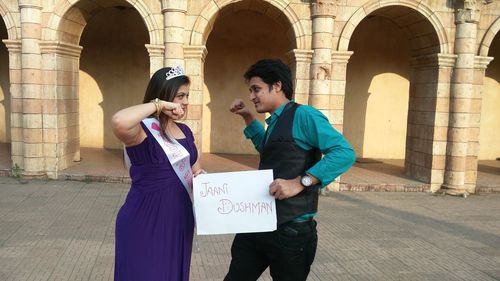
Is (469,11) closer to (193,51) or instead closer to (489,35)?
(489,35)

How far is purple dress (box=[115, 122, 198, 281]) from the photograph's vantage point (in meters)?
2.44

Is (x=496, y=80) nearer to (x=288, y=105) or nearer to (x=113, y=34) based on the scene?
(x=113, y=34)

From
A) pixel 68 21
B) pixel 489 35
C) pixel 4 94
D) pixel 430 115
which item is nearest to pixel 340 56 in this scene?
pixel 430 115

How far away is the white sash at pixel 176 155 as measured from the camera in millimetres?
2443

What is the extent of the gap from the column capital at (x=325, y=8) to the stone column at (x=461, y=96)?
8.67 feet

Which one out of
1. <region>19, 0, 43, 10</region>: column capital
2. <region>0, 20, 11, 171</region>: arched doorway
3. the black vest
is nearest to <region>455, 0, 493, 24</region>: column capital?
the black vest

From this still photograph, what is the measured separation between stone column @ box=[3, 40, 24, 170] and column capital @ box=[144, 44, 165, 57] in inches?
105

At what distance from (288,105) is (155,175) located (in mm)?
888

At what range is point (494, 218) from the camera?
727 cm

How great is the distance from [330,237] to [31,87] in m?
6.59

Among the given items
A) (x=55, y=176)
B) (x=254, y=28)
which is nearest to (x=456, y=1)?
(x=254, y=28)

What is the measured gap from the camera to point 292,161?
244 cm

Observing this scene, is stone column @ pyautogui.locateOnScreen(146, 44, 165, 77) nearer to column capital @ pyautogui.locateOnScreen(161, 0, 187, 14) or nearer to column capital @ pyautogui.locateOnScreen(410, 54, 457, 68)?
column capital @ pyautogui.locateOnScreen(161, 0, 187, 14)

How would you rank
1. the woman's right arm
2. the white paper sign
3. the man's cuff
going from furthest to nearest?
the man's cuff
the white paper sign
the woman's right arm
